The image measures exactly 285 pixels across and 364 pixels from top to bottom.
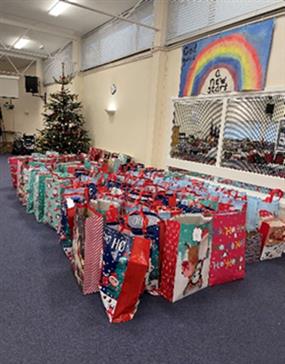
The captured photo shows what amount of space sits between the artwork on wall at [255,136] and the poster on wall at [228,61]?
250 millimetres

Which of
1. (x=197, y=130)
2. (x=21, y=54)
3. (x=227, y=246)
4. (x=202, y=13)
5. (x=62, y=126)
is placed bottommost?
(x=227, y=246)

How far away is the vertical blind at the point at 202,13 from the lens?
304 centimetres

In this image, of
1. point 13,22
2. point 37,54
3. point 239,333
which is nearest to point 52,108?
point 13,22

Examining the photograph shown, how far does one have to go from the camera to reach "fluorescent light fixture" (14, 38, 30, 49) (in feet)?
23.8

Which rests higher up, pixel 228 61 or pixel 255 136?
pixel 228 61

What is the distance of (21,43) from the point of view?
7.54m

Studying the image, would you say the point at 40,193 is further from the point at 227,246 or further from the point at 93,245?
the point at 227,246

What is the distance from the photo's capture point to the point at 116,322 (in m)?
1.62

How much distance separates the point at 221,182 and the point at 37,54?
774 centimetres

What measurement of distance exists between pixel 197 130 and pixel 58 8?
3.70m

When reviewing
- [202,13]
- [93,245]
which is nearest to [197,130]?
[202,13]

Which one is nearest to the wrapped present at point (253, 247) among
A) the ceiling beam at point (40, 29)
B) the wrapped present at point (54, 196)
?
the wrapped present at point (54, 196)

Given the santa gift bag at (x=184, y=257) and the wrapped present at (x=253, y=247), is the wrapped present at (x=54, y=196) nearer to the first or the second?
the santa gift bag at (x=184, y=257)

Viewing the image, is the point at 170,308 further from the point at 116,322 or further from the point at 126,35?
the point at 126,35
